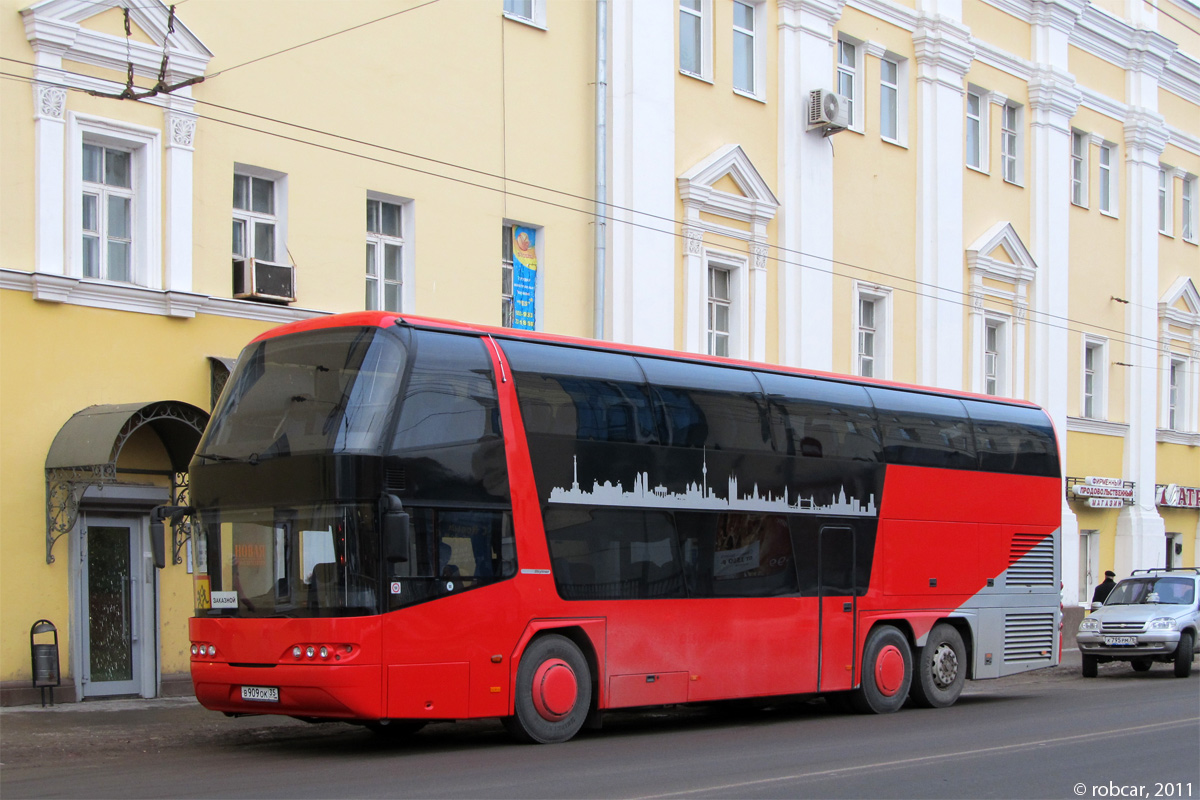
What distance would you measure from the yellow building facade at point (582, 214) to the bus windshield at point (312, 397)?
11.1ft

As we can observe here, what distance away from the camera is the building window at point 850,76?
2755cm

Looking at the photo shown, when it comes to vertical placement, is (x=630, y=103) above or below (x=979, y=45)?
below

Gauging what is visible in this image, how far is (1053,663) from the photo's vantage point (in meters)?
19.2

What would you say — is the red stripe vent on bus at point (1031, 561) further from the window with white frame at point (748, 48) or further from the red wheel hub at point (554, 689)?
the window with white frame at point (748, 48)

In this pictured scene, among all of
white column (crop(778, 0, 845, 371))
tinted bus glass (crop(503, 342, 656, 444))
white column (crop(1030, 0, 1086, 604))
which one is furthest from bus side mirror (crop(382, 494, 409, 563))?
white column (crop(1030, 0, 1086, 604))

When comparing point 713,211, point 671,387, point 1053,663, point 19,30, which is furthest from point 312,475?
point 713,211

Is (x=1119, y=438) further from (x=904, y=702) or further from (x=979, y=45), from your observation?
(x=904, y=702)

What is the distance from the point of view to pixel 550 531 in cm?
1327

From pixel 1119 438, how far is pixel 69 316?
25.9m

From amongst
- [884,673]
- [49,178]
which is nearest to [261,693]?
[49,178]

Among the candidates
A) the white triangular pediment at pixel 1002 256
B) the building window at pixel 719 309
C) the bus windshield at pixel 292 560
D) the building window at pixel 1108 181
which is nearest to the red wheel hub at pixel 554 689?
the bus windshield at pixel 292 560

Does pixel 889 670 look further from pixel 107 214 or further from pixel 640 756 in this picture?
pixel 107 214

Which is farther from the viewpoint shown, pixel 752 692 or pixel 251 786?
pixel 752 692

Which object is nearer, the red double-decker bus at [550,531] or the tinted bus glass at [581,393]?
the red double-decker bus at [550,531]
